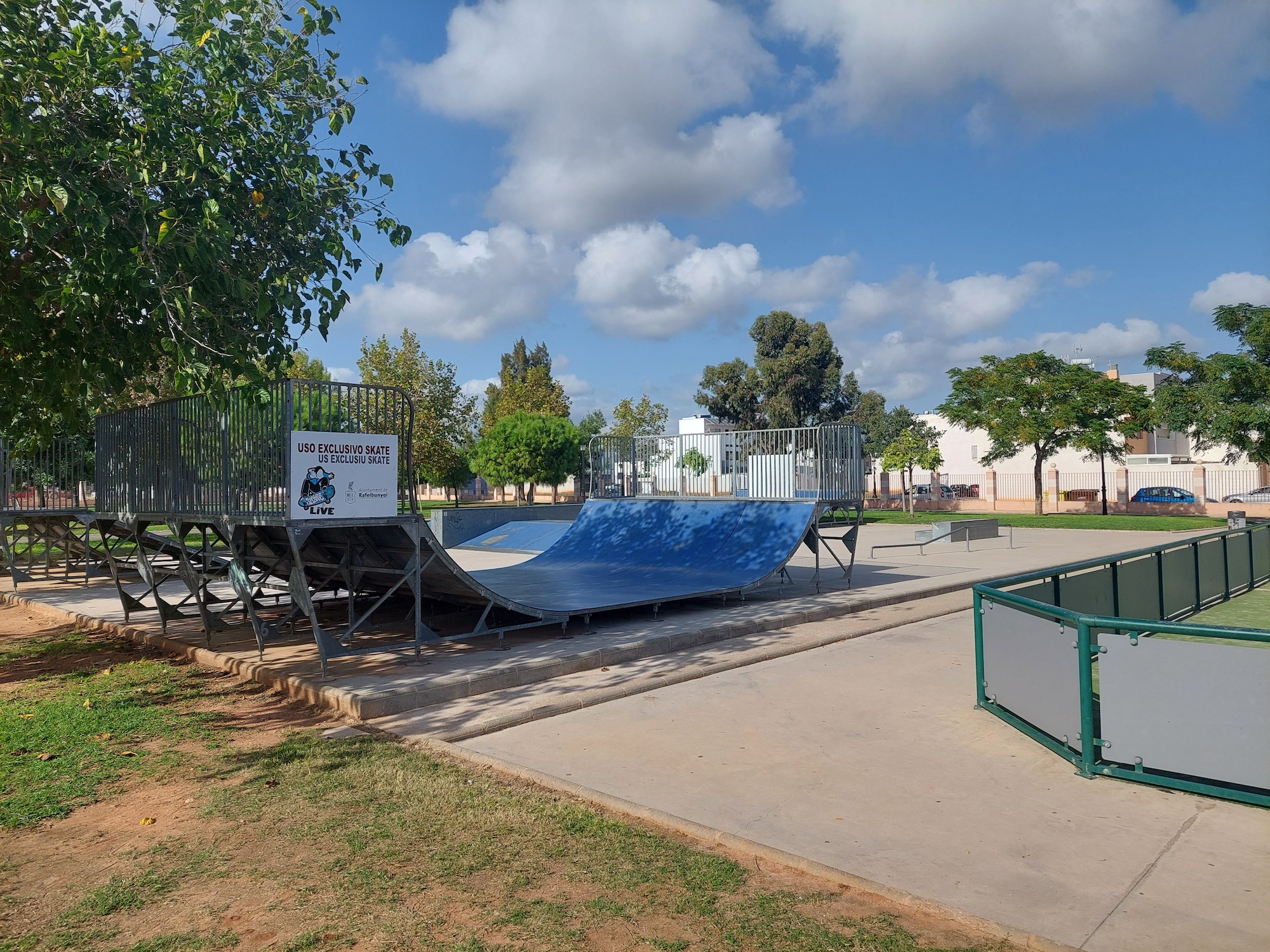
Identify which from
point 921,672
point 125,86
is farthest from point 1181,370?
point 125,86

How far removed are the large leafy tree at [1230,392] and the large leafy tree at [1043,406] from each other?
2.10 metres

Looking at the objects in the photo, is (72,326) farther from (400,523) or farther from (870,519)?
(870,519)

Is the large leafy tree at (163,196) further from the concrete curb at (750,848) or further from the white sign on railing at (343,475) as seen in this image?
the concrete curb at (750,848)

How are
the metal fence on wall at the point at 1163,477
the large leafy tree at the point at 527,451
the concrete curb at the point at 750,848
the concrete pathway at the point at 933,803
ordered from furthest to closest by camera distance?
1. the metal fence on wall at the point at 1163,477
2. the large leafy tree at the point at 527,451
3. the concrete pathway at the point at 933,803
4. the concrete curb at the point at 750,848

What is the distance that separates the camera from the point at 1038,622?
19.9ft

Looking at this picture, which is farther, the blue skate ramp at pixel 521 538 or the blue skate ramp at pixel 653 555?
the blue skate ramp at pixel 521 538

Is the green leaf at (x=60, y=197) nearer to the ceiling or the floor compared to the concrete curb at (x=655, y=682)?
nearer to the ceiling

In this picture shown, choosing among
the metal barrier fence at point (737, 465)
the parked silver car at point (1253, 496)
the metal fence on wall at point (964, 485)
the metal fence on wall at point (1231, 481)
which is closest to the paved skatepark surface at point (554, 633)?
the metal barrier fence at point (737, 465)

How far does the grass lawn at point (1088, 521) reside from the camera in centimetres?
3200

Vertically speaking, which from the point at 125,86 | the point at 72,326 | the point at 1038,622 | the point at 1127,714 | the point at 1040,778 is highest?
the point at 125,86

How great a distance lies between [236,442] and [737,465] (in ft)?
34.2

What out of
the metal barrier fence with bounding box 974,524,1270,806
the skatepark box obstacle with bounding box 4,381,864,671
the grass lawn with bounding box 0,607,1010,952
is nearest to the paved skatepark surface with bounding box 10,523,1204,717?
the skatepark box obstacle with bounding box 4,381,864,671

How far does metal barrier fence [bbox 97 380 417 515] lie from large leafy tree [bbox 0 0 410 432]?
0.51 metres

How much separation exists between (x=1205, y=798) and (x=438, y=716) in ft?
17.4
